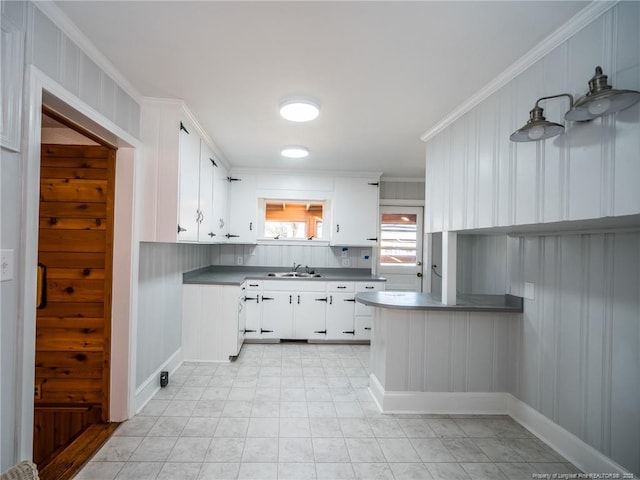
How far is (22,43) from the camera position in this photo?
127 cm

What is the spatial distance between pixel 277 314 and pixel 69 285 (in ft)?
7.30

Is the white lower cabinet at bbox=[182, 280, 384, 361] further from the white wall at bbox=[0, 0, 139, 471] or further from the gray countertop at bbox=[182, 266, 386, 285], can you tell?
the white wall at bbox=[0, 0, 139, 471]

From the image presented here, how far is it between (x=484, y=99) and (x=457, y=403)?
2247mm

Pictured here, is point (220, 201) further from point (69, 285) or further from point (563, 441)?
point (563, 441)

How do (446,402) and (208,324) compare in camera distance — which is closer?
(446,402)

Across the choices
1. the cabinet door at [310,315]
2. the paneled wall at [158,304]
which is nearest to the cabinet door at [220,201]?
the paneled wall at [158,304]

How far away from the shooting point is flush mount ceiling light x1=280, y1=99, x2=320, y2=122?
7.11ft

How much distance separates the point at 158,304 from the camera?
2.65 meters

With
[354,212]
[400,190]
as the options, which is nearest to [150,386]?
[354,212]

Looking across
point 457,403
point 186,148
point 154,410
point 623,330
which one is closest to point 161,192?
point 186,148

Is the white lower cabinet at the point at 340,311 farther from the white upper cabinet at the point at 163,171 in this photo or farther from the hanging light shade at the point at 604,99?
the hanging light shade at the point at 604,99

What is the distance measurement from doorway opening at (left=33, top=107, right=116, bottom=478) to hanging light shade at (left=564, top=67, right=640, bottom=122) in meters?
2.83

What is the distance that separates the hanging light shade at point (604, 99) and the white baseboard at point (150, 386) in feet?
10.2

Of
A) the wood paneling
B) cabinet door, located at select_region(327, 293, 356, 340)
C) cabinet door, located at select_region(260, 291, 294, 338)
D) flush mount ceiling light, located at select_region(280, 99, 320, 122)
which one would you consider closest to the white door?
cabinet door, located at select_region(327, 293, 356, 340)
